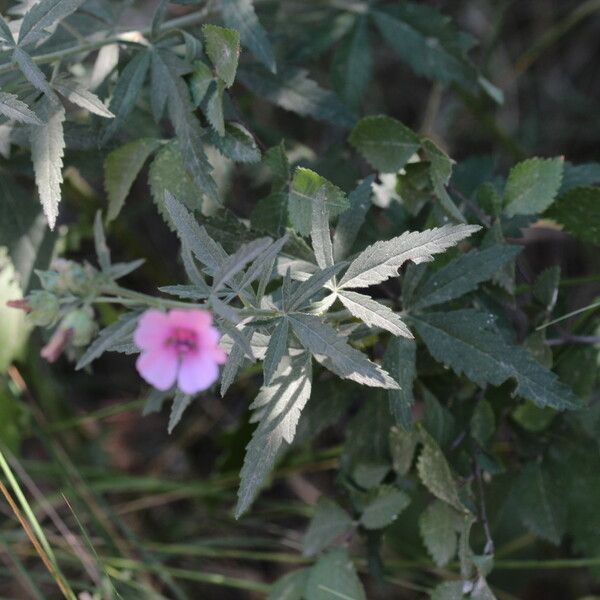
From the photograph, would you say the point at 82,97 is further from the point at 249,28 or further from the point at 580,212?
the point at 580,212

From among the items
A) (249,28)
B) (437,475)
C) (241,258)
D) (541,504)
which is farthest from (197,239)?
(541,504)

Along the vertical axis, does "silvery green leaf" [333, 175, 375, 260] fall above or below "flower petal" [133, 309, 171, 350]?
below

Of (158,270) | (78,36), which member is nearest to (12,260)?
(78,36)

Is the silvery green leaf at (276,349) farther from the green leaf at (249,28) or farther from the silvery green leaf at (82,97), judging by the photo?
the green leaf at (249,28)

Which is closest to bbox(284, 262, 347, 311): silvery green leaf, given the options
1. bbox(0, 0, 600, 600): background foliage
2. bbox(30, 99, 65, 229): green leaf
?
bbox(0, 0, 600, 600): background foliage

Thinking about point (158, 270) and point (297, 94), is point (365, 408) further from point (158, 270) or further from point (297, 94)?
point (158, 270)

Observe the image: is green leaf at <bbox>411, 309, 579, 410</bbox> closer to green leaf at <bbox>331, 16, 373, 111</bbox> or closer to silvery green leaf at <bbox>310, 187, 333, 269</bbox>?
silvery green leaf at <bbox>310, 187, 333, 269</bbox>

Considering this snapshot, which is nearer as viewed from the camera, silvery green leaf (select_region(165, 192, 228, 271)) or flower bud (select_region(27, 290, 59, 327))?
flower bud (select_region(27, 290, 59, 327))
